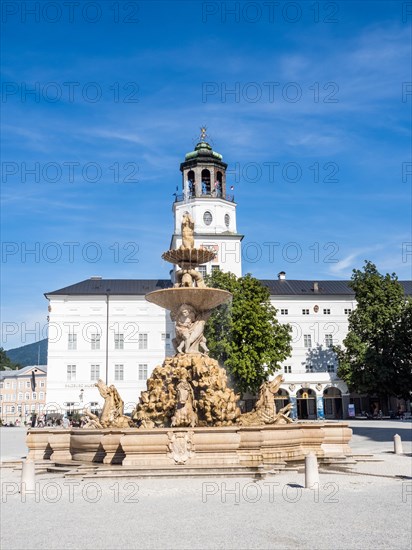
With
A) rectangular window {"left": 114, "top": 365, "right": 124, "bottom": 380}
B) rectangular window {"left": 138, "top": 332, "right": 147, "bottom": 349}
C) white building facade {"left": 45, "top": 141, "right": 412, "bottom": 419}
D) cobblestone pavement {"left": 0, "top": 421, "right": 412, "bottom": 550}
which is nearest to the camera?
cobblestone pavement {"left": 0, "top": 421, "right": 412, "bottom": 550}

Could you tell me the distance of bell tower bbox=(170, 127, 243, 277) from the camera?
65312 millimetres

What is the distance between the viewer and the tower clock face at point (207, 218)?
66062mm

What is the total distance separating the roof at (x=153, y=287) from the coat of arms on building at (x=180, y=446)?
176 ft

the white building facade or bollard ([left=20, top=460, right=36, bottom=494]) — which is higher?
the white building facade

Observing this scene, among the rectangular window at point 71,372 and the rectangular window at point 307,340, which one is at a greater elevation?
the rectangular window at point 307,340

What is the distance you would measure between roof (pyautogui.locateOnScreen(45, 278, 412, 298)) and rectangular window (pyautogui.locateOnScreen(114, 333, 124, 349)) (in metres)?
4.45

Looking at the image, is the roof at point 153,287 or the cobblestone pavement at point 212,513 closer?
the cobblestone pavement at point 212,513

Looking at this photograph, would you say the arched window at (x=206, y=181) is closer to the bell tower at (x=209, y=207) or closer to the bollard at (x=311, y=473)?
the bell tower at (x=209, y=207)

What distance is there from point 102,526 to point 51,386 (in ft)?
193

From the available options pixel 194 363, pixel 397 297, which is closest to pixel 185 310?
pixel 194 363

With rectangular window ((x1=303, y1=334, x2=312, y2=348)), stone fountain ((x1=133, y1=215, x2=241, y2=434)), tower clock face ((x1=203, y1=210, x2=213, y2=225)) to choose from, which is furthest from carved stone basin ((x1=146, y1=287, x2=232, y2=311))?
rectangular window ((x1=303, y1=334, x2=312, y2=348))

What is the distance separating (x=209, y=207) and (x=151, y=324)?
13975 millimetres

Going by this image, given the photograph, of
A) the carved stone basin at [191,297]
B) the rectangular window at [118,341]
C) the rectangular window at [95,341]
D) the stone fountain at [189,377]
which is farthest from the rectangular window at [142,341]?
the carved stone basin at [191,297]

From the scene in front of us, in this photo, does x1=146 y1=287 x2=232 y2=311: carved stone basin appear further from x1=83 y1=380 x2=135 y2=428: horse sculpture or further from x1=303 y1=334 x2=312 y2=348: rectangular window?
x1=303 y1=334 x2=312 y2=348: rectangular window
